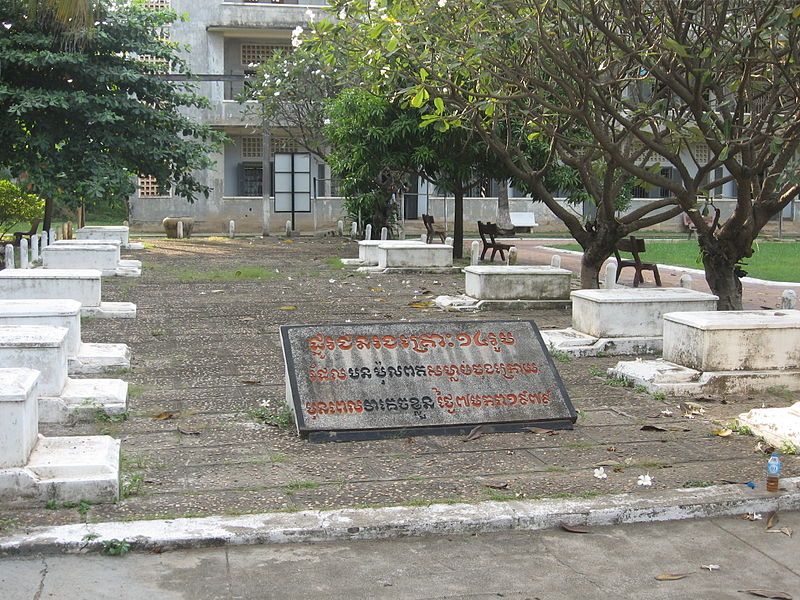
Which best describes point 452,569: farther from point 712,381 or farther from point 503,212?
point 503,212

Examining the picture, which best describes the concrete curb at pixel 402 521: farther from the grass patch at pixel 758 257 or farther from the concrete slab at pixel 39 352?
the grass patch at pixel 758 257

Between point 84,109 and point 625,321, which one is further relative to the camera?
point 84,109

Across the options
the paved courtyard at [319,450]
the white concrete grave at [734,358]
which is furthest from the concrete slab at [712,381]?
the paved courtyard at [319,450]

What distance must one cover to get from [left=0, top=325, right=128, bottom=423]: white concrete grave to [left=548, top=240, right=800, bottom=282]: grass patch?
13146mm

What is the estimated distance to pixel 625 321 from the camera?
1126 cm

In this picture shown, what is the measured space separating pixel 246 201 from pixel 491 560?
35681 millimetres

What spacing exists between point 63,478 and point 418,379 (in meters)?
→ 2.87

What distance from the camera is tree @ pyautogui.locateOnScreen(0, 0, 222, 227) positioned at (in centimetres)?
2052

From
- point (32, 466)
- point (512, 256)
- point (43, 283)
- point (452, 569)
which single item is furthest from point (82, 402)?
point (512, 256)

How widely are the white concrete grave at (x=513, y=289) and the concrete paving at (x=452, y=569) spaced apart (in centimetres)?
933

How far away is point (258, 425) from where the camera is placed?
7.81m

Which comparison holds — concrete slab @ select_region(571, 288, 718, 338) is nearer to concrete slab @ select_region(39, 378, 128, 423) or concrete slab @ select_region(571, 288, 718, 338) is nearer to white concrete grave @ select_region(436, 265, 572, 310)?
white concrete grave @ select_region(436, 265, 572, 310)

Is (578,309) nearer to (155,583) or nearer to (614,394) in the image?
(614,394)

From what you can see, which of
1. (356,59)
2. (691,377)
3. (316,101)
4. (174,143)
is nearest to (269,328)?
(356,59)
